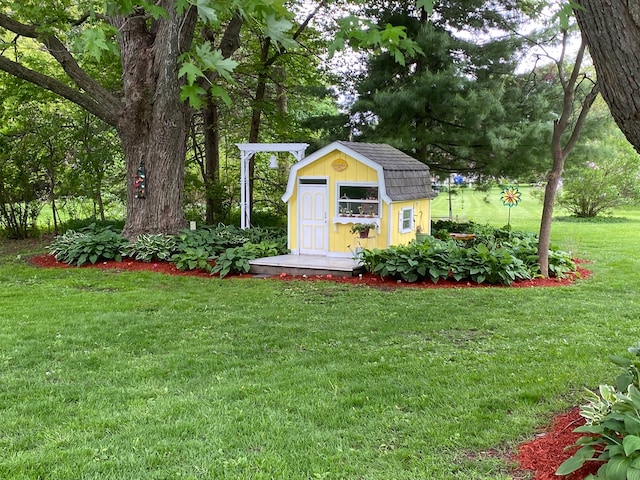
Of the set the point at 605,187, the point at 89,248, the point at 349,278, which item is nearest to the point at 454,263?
the point at 349,278

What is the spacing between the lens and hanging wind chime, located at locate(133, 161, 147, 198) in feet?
36.9

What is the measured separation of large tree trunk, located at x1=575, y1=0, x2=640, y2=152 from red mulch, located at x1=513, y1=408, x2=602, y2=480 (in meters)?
1.63

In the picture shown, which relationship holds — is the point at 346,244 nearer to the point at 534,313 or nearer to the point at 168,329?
the point at 534,313

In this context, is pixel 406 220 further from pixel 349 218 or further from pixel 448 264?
pixel 448 264

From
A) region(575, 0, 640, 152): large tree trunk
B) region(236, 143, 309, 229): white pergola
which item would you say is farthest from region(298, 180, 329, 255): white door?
region(575, 0, 640, 152): large tree trunk

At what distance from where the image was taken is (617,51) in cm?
242

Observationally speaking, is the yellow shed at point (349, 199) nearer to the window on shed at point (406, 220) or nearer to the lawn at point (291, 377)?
the window on shed at point (406, 220)

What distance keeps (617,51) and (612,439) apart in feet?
5.84

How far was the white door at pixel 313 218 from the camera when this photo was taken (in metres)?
10.4

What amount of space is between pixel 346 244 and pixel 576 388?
660 centimetres

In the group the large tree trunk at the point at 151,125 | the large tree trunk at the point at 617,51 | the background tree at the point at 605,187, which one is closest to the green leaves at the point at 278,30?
the large tree trunk at the point at 617,51

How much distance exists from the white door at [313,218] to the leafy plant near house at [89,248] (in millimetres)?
3688

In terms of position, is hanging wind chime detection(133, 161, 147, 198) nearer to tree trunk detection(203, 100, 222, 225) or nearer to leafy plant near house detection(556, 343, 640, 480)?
tree trunk detection(203, 100, 222, 225)

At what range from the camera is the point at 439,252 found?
9.12 meters
